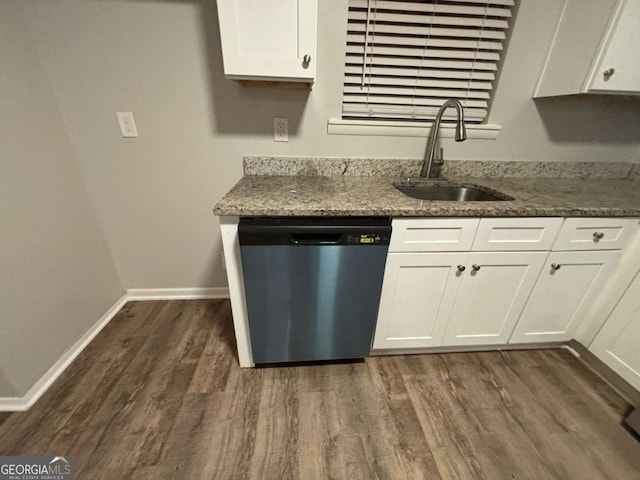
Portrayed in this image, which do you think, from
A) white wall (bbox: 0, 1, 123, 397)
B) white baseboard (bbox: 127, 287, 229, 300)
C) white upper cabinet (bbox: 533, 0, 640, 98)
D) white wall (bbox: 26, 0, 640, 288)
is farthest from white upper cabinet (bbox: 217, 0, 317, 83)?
white baseboard (bbox: 127, 287, 229, 300)

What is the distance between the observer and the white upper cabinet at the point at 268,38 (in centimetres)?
98

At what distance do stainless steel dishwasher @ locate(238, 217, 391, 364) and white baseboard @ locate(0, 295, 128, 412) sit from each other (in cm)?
104

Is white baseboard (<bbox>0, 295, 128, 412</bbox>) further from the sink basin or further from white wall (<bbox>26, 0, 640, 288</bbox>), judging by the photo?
the sink basin

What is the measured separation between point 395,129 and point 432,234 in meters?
0.72

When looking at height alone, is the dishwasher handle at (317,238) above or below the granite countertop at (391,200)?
below

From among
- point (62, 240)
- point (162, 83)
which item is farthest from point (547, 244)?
point (62, 240)

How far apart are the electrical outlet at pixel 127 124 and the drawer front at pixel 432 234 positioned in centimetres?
151

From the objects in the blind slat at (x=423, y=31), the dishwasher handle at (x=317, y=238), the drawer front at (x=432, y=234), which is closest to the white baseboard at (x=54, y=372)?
the dishwasher handle at (x=317, y=238)

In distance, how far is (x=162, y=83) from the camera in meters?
1.36

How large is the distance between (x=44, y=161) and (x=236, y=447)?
65.1 inches

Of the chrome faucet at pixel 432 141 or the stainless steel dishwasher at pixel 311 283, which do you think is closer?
the stainless steel dishwasher at pixel 311 283

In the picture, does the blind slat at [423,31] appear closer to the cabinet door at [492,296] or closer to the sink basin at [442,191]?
the sink basin at [442,191]

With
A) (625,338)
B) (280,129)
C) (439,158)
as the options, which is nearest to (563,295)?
(625,338)

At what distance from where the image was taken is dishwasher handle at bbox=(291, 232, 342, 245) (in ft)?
3.43
